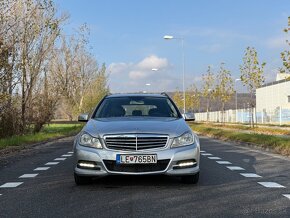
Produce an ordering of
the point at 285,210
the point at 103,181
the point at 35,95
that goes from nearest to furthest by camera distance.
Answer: the point at 285,210
the point at 103,181
the point at 35,95

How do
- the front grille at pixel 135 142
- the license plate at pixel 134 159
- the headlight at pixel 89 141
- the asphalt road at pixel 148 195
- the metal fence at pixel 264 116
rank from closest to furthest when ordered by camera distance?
the asphalt road at pixel 148 195, the license plate at pixel 134 159, the front grille at pixel 135 142, the headlight at pixel 89 141, the metal fence at pixel 264 116

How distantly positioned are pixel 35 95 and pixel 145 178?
18.6 m

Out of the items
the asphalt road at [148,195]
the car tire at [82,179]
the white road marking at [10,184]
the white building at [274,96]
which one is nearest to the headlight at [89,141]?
the car tire at [82,179]

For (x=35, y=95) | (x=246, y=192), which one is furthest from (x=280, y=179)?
(x=35, y=95)

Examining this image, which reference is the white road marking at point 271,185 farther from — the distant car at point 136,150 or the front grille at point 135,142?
the front grille at point 135,142

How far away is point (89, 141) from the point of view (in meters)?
7.13

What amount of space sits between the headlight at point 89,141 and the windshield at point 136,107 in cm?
118

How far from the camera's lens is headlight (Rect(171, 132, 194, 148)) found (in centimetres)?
704

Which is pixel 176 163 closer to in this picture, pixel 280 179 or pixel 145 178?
pixel 145 178

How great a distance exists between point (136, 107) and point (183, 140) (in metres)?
1.67

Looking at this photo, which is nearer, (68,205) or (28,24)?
(68,205)

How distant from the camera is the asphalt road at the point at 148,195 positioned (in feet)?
17.9

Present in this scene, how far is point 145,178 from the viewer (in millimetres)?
8258

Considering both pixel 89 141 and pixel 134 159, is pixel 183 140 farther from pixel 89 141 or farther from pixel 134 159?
pixel 89 141
